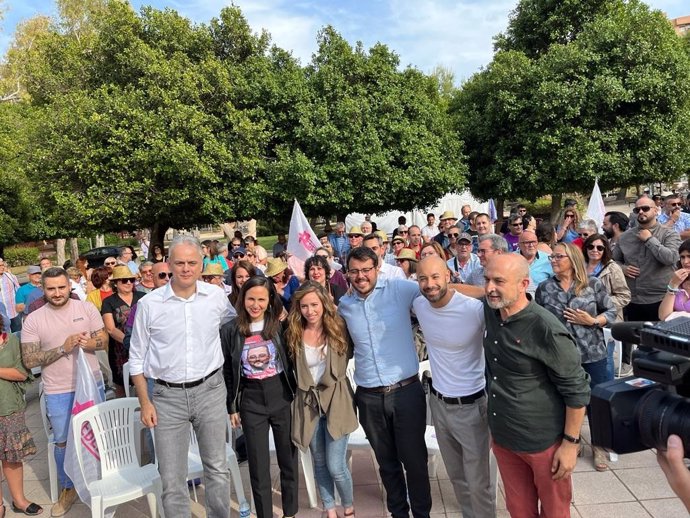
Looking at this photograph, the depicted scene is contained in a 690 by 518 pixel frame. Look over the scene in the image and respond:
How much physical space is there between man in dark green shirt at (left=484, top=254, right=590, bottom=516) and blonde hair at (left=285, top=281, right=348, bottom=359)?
1.00 m

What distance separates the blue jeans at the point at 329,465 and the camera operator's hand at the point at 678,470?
2080 mm

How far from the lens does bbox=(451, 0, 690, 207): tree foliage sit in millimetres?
13000

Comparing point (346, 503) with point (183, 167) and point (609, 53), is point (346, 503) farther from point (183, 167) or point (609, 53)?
point (609, 53)

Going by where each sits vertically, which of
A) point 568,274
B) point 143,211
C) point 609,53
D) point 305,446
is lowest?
point 305,446

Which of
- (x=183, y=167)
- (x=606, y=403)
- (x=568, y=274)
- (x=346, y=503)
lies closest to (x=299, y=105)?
(x=183, y=167)

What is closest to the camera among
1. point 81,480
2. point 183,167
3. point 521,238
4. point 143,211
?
point 81,480

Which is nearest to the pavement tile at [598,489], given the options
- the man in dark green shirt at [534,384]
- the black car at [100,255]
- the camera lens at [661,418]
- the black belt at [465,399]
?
the man in dark green shirt at [534,384]

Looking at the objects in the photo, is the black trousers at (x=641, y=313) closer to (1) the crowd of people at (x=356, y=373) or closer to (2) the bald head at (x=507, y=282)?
(1) the crowd of people at (x=356, y=373)

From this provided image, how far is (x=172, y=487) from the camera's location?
10.4 ft

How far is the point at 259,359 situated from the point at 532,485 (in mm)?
1769

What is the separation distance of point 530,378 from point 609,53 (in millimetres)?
13754

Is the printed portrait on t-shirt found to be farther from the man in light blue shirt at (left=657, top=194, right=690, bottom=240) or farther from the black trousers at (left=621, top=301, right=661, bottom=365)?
the man in light blue shirt at (left=657, top=194, right=690, bottom=240)

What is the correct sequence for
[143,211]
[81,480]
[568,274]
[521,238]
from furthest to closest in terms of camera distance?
[143,211] < [521,238] < [568,274] < [81,480]

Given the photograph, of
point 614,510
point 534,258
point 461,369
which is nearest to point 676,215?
point 534,258
